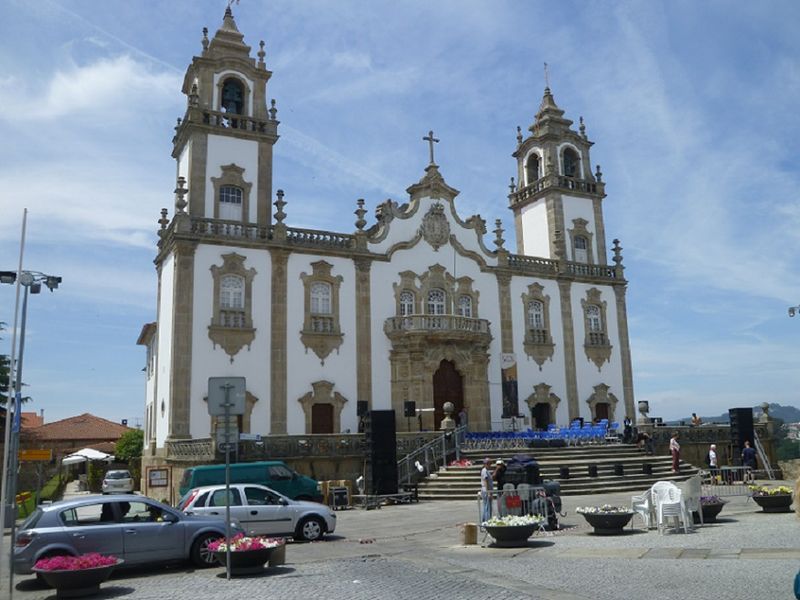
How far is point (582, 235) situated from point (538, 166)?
5.03m

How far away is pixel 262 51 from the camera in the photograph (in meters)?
35.8

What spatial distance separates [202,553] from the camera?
12.8 metres

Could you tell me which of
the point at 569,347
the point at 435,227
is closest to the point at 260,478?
the point at 435,227

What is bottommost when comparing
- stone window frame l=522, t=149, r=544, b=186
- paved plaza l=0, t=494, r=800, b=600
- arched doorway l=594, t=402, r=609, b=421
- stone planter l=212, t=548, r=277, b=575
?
paved plaza l=0, t=494, r=800, b=600

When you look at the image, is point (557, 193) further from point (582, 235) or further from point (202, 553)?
point (202, 553)

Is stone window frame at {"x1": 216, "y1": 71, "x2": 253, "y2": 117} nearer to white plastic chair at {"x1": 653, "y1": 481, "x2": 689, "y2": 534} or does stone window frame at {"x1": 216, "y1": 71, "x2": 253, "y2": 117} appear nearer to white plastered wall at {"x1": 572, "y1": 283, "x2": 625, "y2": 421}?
white plastered wall at {"x1": 572, "y1": 283, "x2": 625, "y2": 421}

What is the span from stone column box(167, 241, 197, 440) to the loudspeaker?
22885 millimetres

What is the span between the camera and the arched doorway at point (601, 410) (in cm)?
3928

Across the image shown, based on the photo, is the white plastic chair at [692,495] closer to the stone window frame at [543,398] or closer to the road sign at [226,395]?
the road sign at [226,395]

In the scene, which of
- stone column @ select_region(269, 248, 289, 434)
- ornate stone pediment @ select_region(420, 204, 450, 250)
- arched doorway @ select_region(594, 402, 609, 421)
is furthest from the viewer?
arched doorway @ select_region(594, 402, 609, 421)

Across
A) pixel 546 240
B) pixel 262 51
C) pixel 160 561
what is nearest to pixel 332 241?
pixel 262 51

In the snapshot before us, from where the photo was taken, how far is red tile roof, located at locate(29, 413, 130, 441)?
6116cm

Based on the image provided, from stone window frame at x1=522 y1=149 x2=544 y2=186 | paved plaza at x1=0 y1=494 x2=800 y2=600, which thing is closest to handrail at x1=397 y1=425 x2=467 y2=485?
paved plaza at x1=0 y1=494 x2=800 y2=600

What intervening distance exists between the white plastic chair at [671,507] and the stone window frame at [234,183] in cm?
2318
